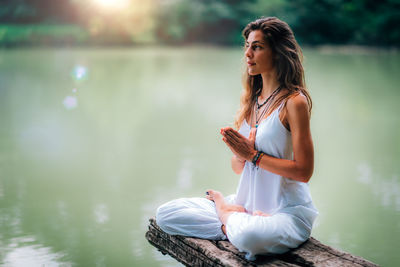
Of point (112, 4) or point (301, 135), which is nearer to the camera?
point (301, 135)

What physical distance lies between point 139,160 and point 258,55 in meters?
2.25

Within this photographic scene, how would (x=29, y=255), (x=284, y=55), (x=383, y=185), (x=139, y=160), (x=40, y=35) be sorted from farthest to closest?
(x=40, y=35)
(x=139, y=160)
(x=383, y=185)
(x=29, y=255)
(x=284, y=55)

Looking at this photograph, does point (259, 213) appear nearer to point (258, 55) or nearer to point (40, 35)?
point (258, 55)

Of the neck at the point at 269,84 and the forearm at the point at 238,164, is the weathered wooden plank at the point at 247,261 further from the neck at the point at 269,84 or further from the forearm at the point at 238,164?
the neck at the point at 269,84

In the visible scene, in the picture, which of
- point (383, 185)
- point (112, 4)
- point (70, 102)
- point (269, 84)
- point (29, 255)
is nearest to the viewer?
point (269, 84)

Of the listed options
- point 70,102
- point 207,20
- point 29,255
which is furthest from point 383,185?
point 207,20

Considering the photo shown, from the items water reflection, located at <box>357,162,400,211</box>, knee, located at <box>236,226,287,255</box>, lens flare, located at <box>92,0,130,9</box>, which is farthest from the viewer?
lens flare, located at <box>92,0,130,9</box>

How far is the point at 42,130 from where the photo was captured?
4.71 m

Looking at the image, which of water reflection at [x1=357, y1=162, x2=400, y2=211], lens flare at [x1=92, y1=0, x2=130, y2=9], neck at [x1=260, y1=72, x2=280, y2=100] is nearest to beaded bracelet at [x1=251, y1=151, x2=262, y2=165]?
neck at [x1=260, y1=72, x2=280, y2=100]

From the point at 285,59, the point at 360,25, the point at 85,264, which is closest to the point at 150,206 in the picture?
the point at 85,264

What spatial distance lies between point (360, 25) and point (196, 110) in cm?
1375

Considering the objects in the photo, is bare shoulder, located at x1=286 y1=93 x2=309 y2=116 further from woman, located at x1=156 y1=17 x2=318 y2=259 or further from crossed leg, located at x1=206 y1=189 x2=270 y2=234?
crossed leg, located at x1=206 y1=189 x2=270 y2=234

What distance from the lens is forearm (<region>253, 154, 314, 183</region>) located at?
153cm

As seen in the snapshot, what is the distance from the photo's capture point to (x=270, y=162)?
1.58 metres
